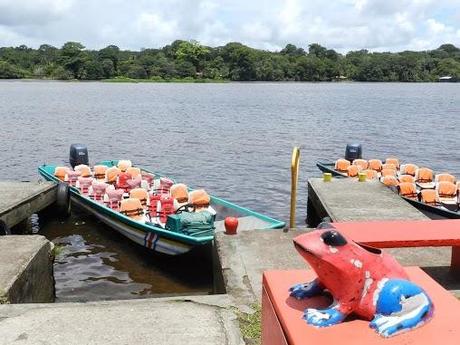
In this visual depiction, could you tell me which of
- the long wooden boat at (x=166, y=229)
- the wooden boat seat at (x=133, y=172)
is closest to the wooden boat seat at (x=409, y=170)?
the long wooden boat at (x=166, y=229)

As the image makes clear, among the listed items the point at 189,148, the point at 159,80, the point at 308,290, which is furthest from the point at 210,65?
the point at 308,290

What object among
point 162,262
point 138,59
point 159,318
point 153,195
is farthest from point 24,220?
point 138,59

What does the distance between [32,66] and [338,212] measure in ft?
413

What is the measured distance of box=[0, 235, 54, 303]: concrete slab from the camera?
6.79 metres

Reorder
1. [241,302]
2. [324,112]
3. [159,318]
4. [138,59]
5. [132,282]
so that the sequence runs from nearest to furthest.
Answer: [159,318], [241,302], [132,282], [324,112], [138,59]

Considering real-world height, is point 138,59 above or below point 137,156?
→ above

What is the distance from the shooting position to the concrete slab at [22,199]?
1161cm

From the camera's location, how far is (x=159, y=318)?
225 inches

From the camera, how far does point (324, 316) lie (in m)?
Result: 3.73

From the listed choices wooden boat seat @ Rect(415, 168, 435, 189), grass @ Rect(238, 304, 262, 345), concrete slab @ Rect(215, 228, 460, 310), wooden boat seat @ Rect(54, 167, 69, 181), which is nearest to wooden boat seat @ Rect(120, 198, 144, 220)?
concrete slab @ Rect(215, 228, 460, 310)

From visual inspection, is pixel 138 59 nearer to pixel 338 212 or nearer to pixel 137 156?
pixel 137 156

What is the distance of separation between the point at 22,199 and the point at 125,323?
25.8 feet

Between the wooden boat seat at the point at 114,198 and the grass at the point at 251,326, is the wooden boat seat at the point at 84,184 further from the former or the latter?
the grass at the point at 251,326

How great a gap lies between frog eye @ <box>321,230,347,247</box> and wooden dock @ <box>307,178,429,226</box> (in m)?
6.70
